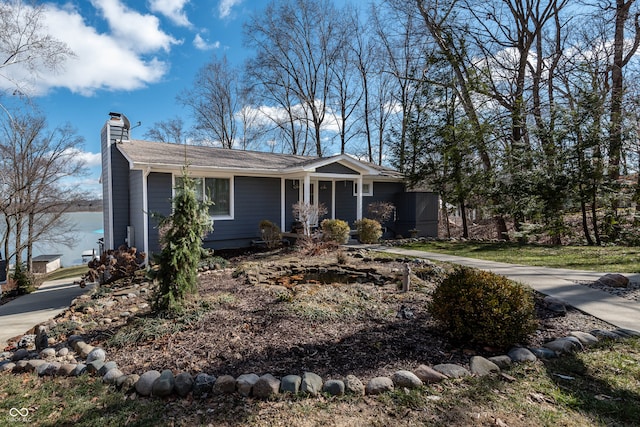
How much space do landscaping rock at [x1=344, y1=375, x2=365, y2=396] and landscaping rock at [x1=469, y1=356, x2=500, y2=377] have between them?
103 centimetres

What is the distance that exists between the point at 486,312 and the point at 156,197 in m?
8.69

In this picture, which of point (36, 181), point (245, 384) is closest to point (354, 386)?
point (245, 384)

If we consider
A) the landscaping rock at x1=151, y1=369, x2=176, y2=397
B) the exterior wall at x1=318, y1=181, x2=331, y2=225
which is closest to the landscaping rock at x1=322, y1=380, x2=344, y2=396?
the landscaping rock at x1=151, y1=369, x2=176, y2=397

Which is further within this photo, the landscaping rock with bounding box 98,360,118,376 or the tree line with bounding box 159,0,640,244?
the tree line with bounding box 159,0,640,244

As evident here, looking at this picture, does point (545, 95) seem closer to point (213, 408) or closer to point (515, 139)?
point (515, 139)

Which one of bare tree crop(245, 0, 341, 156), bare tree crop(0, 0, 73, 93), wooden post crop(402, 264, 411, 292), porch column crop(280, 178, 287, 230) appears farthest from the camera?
bare tree crop(245, 0, 341, 156)

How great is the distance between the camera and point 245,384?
8.63ft

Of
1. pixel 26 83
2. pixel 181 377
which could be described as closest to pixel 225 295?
pixel 181 377

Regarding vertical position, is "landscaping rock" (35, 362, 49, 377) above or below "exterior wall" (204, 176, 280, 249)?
below

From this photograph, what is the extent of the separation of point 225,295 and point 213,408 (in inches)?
108

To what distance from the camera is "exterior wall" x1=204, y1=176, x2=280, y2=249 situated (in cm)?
1035

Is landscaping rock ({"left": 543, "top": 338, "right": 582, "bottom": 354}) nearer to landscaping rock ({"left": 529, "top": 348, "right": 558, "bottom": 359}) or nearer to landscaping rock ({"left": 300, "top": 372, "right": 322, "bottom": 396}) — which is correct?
landscaping rock ({"left": 529, "top": 348, "right": 558, "bottom": 359})

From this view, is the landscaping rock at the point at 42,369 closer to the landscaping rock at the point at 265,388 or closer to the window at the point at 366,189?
the landscaping rock at the point at 265,388

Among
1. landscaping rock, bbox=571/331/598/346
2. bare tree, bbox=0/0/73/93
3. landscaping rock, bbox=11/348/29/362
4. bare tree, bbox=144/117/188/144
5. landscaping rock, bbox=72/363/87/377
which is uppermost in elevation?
bare tree, bbox=144/117/188/144
